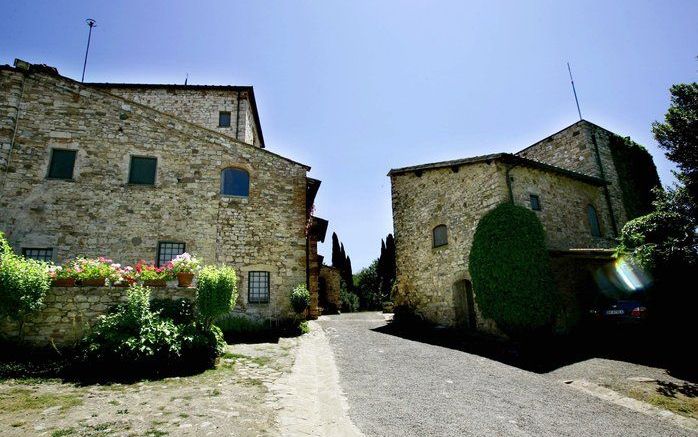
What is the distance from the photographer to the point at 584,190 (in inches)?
639

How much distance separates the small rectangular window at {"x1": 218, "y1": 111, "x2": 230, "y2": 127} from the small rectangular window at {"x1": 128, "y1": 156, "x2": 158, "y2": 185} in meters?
6.47

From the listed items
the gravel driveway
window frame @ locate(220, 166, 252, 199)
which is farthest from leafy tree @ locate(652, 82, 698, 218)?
window frame @ locate(220, 166, 252, 199)

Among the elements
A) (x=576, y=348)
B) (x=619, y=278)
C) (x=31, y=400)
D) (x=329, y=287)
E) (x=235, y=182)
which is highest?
(x=235, y=182)

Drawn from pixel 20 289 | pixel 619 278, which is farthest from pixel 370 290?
pixel 20 289

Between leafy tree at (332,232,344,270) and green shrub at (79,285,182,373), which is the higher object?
leafy tree at (332,232,344,270)

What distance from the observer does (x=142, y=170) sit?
12.5m

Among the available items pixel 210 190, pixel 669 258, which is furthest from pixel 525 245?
pixel 210 190

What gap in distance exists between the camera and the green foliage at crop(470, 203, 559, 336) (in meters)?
11.1

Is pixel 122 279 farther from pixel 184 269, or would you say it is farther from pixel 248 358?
pixel 248 358

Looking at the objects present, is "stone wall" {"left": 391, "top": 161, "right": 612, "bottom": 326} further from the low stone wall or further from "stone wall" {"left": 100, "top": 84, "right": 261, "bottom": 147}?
the low stone wall

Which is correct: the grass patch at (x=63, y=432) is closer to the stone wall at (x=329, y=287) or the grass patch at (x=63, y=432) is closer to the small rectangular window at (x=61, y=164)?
the small rectangular window at (x=61, y=164)

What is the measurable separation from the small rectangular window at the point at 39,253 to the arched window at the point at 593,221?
21.7 metres

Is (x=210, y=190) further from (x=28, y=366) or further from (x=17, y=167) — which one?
(x=28, y=366)

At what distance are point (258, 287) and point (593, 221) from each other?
15.7 m
